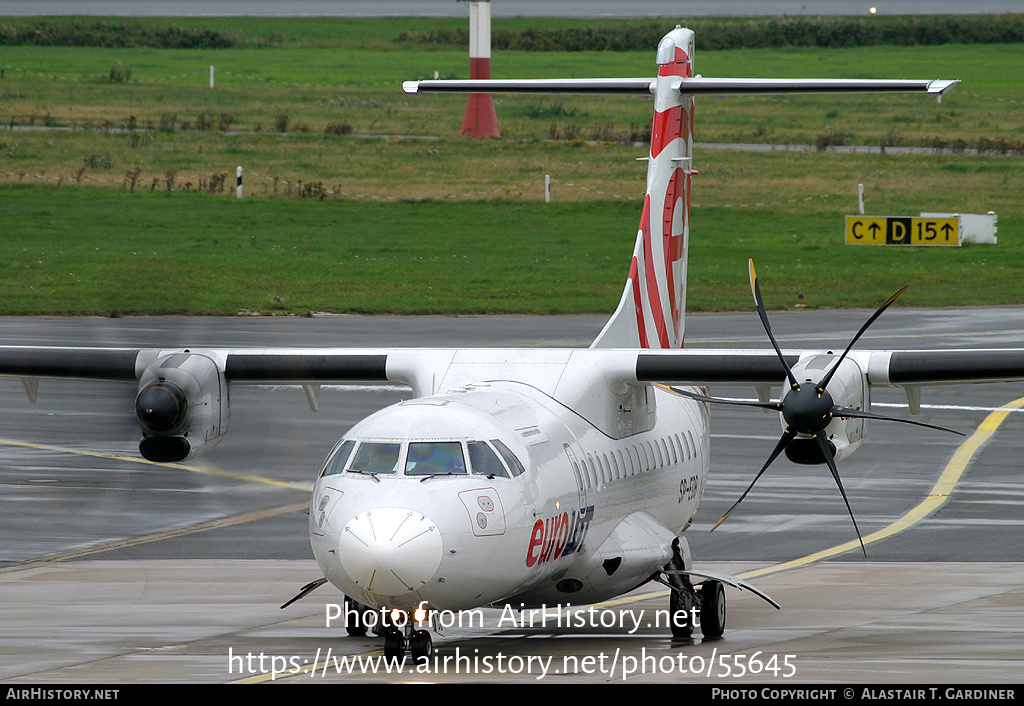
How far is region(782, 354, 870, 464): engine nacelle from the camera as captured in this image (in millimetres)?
14914

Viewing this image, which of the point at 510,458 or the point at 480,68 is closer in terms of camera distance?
the point at 510,458

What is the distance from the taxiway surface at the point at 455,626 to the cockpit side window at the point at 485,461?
5.97ft

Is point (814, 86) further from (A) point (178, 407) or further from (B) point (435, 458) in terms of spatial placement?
(A) point (178, 407)

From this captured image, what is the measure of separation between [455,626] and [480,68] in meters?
65.5

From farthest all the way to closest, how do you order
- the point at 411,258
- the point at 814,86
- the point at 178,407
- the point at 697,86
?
the point at 411,258 → the point at 697,86 → the point at 814,86 → the point at 178,407

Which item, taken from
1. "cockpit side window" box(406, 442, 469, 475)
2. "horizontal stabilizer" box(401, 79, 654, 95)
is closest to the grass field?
"horizontal stabilizer" box(401, 79, 654, 95)

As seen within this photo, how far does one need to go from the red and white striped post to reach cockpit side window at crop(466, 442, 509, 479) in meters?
66.4

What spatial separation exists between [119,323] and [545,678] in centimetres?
2964

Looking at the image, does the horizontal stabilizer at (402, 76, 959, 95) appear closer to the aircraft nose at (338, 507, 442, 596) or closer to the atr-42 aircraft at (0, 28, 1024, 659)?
the atr-42 aircraft at (0, 28, 1024, 659)

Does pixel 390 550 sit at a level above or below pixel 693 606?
above

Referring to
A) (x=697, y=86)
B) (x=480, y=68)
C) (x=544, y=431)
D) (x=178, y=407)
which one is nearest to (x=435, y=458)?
(x=544, y=431)

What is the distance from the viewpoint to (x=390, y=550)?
1226 cm

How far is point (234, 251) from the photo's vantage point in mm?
A: 51625
